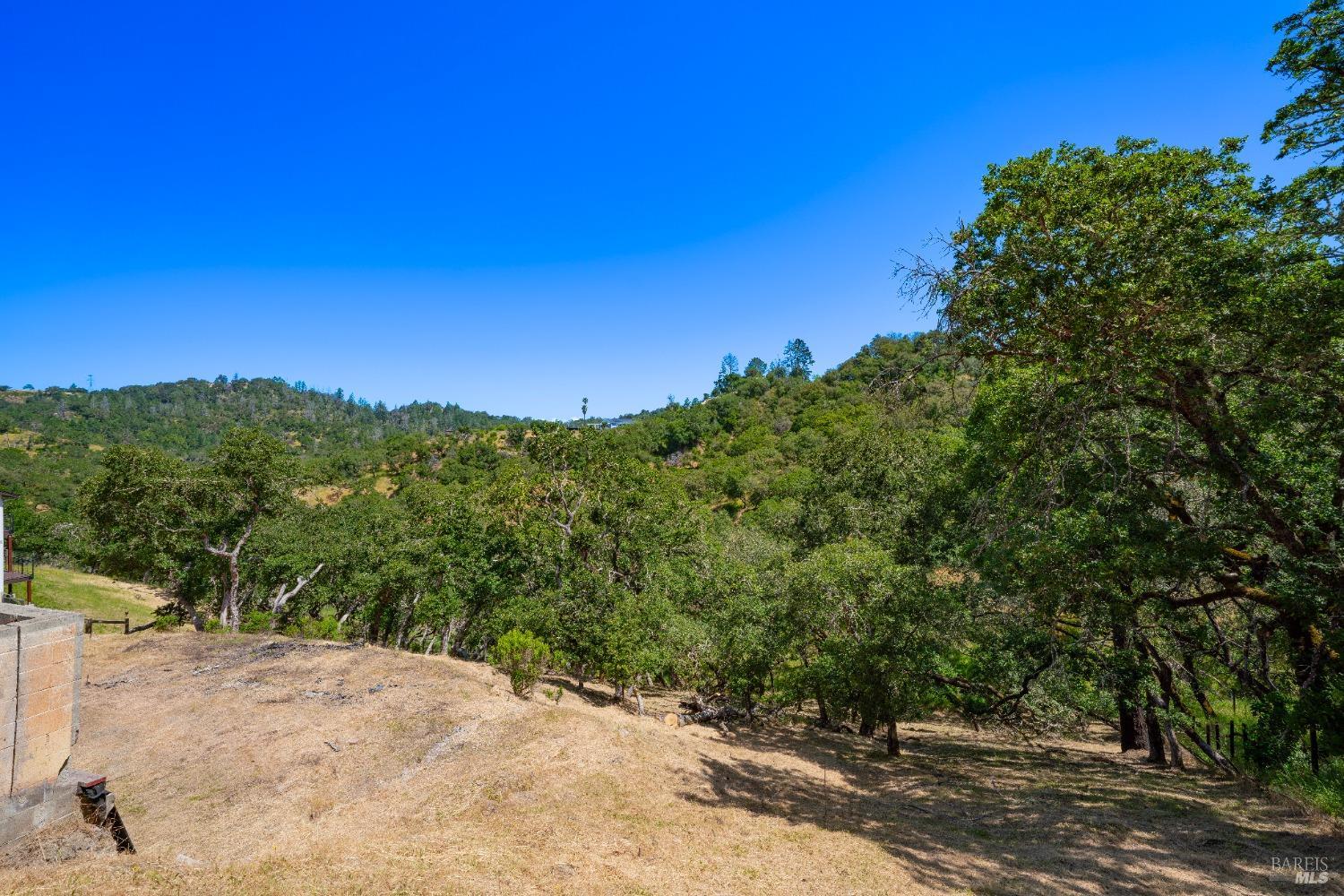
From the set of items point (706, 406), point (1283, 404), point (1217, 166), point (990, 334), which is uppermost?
point (706, 406)

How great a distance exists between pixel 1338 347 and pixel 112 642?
27.6m

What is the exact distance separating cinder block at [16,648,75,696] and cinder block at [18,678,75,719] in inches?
1.2

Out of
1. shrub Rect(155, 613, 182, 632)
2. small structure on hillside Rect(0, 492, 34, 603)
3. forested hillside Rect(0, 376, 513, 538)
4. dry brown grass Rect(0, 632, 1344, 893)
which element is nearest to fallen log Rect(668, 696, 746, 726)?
dry brown grass Rect(0, 632, 1344, 893)

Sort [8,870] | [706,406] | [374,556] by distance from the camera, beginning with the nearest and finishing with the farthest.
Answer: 1. [8,870]
2. [374,556]
3. [706,406]

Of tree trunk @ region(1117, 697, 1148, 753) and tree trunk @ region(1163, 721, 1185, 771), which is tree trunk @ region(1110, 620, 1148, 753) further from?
tree trunk @ region(1163, 721, 1185, 771)

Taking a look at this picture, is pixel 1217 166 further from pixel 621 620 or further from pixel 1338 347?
pixel 621 620

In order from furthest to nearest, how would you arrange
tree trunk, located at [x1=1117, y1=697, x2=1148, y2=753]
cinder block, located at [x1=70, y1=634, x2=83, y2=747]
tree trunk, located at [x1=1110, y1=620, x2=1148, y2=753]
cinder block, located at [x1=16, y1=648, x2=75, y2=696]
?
tree trunk, located at [x1=1117, y1=697, x2=1148, y2=753] < tree trunk, located at [x1=1110, y1=620, x2=1148, y2=753] < cinder block, located at [x1=70, y1=634, x2=83, y2=747] < cinder block, located at [x1=16, y1=648, x2=75, y2=696]

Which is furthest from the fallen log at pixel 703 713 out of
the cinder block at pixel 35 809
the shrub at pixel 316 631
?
the shrub at pixel 316 631

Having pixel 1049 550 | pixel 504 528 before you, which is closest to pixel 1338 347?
pixel 1049 550

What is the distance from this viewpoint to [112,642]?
17.1 m

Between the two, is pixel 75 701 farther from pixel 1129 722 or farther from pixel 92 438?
pixel 92 438

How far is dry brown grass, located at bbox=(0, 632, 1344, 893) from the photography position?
675 centimetres

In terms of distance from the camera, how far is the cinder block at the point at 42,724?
5668 mm

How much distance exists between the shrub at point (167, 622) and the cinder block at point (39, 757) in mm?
19226
